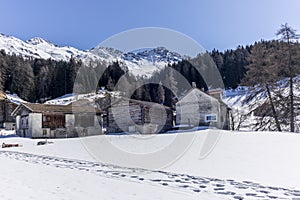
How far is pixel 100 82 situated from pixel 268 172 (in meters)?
78.9

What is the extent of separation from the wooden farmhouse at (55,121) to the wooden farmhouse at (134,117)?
4.05 metres

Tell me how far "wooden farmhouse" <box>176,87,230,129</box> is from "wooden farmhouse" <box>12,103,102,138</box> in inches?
511

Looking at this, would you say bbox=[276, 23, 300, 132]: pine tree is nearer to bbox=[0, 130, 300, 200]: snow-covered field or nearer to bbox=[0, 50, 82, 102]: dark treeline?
bbox=[0, 130, 300, 200]: snow-covered field

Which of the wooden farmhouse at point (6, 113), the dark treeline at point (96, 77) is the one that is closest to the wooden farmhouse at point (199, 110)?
the dark treeline at point (96, 77)

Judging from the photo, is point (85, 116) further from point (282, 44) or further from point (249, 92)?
point (282, 44)

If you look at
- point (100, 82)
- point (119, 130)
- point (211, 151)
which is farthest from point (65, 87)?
point (211, 151)

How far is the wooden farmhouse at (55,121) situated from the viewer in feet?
118

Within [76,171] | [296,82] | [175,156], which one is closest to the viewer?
[76,171]

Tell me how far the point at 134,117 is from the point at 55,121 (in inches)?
465

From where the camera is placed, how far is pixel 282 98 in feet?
72.7

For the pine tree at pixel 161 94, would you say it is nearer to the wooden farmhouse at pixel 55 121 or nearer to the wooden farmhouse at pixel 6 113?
the wooden farmhouse at pixel 55 121

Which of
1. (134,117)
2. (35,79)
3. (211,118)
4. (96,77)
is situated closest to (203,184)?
(134,117)

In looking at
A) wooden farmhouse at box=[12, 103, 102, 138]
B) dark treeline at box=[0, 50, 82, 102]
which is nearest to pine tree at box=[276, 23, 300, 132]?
wooden farmhouse at box=[12, 103, 102, 138]

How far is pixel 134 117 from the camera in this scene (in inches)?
1352
